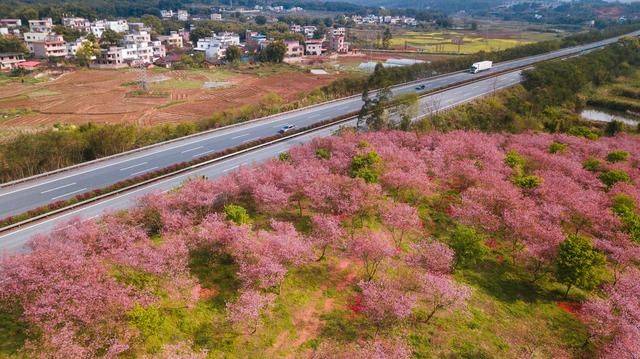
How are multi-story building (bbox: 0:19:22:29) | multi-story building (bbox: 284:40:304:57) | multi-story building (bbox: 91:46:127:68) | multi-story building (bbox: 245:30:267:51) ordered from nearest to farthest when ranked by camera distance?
multi-story building (bbox: 91:46:127:68) < multi-story building (bbox: 284:40:304:57) < multi-story building (bbox: 245:30:267:51) < multi-story building (bbox: 0:19:22:29)

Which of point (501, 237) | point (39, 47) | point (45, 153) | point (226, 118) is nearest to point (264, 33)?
point (39, 47)

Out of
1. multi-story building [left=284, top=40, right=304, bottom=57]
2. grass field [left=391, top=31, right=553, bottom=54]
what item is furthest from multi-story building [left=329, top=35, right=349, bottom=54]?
grass field [left=391, top=31, right=553, bottom=54]

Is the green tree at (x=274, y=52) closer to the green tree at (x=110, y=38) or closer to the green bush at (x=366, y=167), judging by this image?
the green tree at (x=110, y=38)

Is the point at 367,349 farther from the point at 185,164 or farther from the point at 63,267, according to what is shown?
the point at 185,164

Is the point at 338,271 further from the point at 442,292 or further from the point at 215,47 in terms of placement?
the point at 215,47

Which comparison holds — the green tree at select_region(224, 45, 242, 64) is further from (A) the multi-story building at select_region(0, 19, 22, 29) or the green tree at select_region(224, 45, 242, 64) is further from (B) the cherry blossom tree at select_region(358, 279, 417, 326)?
(B) the cherry blossom tree at select_region(358, 279, 417, 326)
